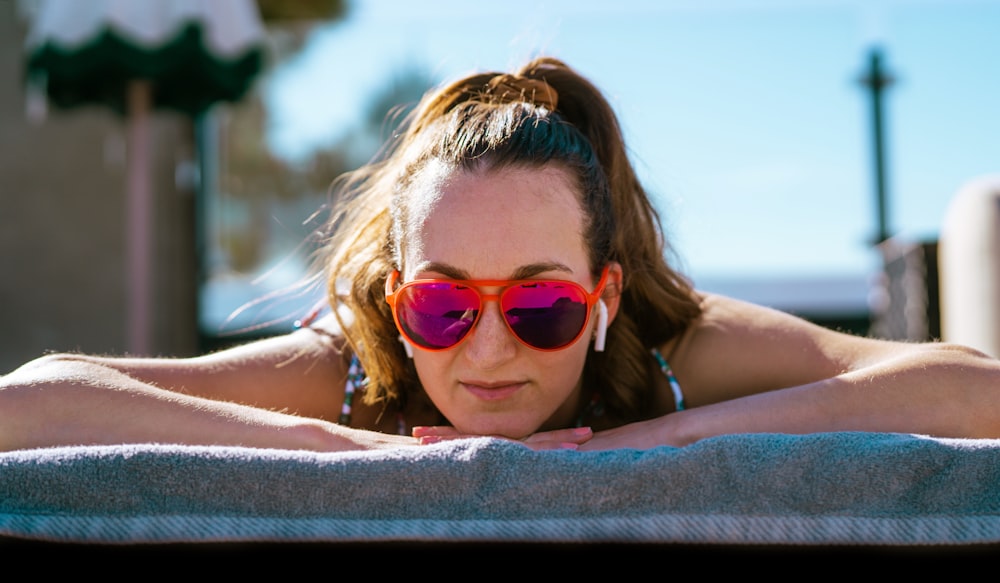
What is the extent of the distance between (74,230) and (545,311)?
6272 mm

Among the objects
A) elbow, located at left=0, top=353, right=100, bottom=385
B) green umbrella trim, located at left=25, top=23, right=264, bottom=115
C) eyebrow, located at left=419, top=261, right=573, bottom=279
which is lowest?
elbow, located at left=0, top=353, right=100, bottom=385

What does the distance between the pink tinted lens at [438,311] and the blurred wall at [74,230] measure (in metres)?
5.43

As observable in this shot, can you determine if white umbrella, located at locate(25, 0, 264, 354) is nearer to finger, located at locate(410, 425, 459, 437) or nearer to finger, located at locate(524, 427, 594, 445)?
finger, located at locate(410, 425, 459, 437)

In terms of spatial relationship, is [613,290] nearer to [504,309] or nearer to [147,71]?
[504,309]

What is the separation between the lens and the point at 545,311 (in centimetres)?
168

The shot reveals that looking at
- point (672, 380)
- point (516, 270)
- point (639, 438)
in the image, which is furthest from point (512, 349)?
point (672, 380)

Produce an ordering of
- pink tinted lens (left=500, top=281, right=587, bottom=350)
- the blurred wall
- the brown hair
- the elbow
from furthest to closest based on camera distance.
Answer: the blurred wall, the brown hair, pink tinted lens (left=500, top=281, right=587, bottom=350), the elbow

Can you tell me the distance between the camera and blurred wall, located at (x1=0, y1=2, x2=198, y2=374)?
22.3ft

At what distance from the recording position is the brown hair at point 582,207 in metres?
1.93

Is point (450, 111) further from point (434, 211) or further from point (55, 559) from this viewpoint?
point (55, 559)

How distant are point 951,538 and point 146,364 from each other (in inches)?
57.7

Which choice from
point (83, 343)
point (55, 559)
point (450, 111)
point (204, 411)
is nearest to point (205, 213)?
point (83, 343)

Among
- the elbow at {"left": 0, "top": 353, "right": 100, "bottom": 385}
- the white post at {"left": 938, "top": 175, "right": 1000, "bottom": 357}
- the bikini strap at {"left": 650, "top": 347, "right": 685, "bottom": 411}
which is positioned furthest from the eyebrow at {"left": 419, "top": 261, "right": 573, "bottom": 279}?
the white post at {"left": 938, "top": 175, "right": 1000, "bottom": 357}

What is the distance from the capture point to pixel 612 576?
3.35 ft
